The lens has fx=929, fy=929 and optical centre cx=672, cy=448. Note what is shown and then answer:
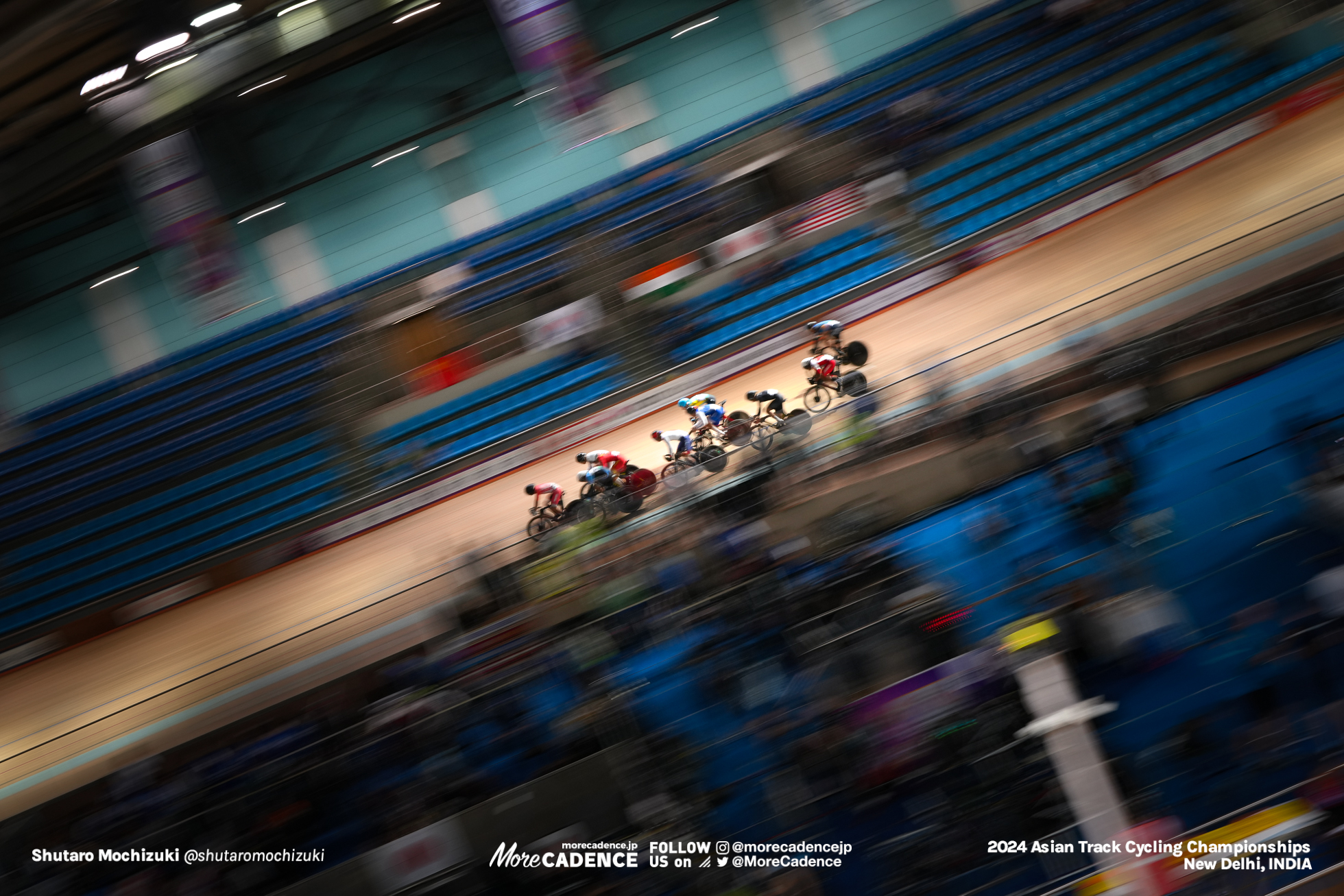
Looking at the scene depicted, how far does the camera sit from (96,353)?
452 inches

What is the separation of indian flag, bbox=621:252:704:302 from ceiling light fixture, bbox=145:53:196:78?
4932mm

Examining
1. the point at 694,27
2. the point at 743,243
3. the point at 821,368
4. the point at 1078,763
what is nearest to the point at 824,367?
the point at 821,368

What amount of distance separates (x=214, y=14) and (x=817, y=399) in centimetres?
665

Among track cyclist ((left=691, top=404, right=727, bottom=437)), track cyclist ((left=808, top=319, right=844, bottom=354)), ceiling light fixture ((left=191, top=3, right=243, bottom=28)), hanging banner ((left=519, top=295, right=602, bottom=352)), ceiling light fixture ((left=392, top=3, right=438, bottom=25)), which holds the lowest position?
track cyclist ((left=691, top=404, right=727, bottom=437))

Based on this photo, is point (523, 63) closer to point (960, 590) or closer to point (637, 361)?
point (637, 361)

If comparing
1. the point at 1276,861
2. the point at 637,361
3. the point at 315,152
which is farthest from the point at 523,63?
the point at 1276,861

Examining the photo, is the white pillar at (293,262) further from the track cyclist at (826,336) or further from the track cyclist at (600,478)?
the track cyclist at (826,336)

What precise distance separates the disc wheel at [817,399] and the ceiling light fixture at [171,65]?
6.61m

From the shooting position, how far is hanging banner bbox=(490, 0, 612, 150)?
759 cm

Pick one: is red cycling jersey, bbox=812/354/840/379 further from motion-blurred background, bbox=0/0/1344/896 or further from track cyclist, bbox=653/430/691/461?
track cyclist, bbox=653/430/691/461

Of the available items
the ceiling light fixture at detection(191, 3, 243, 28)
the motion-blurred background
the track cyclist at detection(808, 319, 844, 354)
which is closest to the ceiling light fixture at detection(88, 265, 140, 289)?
the motion-blurred background

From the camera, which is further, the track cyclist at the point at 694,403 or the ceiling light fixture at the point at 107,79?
the ceiling light fixture at the point at 107,79

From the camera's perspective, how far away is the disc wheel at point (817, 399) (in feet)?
26.3

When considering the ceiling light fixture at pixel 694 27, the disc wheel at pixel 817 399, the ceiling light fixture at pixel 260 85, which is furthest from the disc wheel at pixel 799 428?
the ceiling light fixture at pixel 260 85
